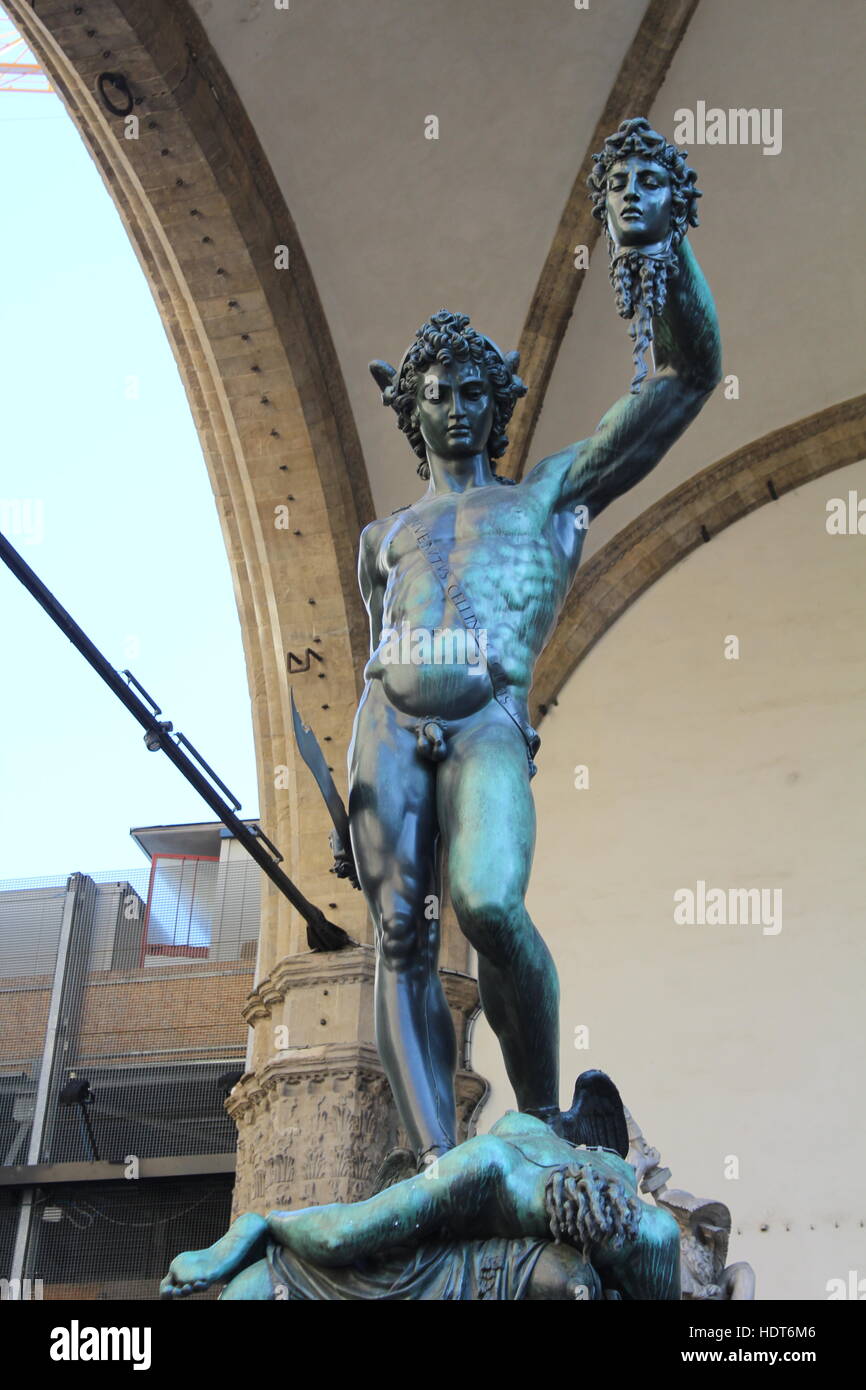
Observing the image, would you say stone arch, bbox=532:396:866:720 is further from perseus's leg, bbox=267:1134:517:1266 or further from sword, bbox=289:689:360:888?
perseus's leg, bbox=267:1134:517:1266

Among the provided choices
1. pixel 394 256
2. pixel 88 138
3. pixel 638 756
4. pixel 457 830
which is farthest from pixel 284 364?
pixel 457 830

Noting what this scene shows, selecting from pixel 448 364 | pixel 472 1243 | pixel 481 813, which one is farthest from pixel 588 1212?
pixel 448 364

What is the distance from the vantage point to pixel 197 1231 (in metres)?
11.9

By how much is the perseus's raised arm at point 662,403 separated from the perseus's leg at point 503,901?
0.51m

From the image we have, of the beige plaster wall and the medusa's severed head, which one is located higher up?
the beige plaster wall

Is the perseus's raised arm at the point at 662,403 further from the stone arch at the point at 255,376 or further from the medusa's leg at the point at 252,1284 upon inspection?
the stone arch at the point at 255,376

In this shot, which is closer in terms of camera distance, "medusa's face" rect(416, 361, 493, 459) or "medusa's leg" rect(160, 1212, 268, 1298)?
"medusa's leg" rect(160, 1212, 268, 1298)

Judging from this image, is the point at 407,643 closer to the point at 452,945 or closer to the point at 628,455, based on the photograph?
the point at 628,455

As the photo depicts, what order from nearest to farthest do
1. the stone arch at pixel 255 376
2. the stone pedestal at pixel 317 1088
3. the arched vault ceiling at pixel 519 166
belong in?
the stone pedestal at pixel 317 1088, the stone arch at pixel 255 376, the arched vault ceiling at pixel 519 166

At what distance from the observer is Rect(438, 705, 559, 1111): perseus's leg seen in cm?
A: 236

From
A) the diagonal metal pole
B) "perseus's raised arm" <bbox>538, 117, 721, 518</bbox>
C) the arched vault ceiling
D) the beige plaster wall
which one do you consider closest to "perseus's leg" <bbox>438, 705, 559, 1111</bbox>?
"perseus's raised arm" <bbox>538, 117, 721, 518</bbox>

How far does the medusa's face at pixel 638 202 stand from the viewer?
2.65 m

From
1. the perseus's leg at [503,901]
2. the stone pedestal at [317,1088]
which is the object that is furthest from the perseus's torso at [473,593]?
the stone pedestal at [317,1088]

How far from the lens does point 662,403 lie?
2.78m
